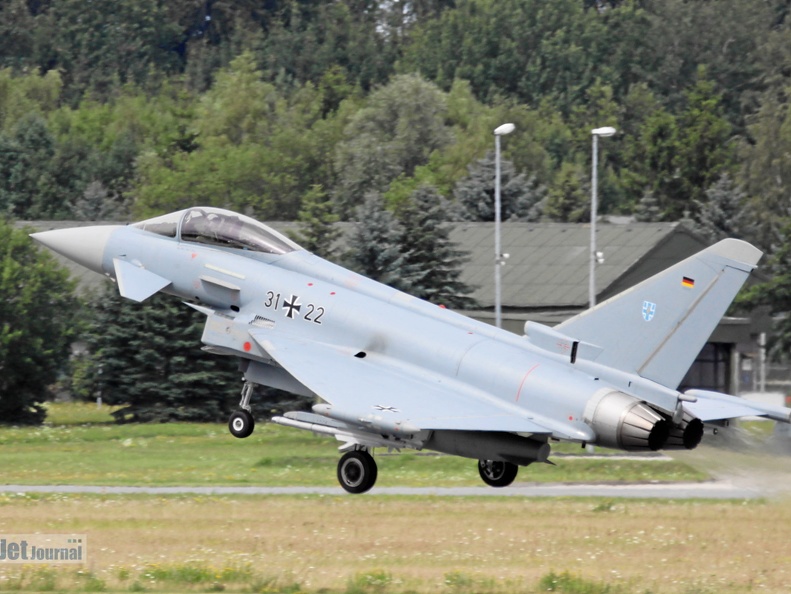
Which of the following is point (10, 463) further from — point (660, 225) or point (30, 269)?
point (660, 225)

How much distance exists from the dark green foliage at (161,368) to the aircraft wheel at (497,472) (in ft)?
97.1

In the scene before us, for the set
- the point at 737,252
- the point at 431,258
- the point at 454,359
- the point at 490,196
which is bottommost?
the point at 454,359

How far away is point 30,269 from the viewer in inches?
2148

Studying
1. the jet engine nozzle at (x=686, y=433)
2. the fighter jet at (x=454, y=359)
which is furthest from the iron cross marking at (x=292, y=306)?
the jet engine nozzle at (x=686, y=433)

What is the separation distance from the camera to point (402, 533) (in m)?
30.7

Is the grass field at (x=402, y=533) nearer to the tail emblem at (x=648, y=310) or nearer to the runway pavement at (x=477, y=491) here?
the runway pavement at (x=477, y=491)

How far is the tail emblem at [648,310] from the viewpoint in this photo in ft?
69.3

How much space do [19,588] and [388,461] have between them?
18204 millimetres

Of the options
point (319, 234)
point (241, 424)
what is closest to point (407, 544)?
point (241, 424)

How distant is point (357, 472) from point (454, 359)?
6.96 feet

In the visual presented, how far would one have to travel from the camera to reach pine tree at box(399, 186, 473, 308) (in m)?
52.3

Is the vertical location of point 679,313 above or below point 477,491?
above

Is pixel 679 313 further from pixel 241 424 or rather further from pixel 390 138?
pixel 390 138

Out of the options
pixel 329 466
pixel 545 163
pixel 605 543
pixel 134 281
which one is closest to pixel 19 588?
pixel 134 281
